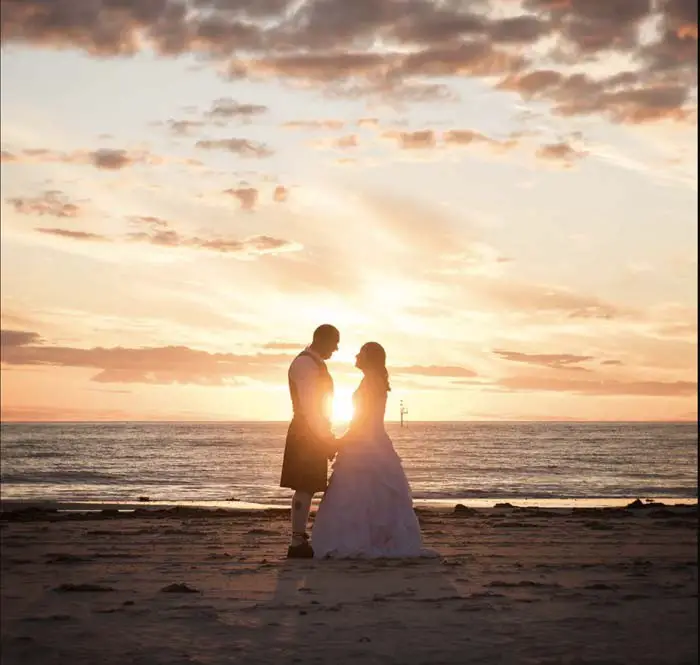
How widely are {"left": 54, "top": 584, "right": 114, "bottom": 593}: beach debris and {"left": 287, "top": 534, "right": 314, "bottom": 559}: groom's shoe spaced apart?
283 centimetres

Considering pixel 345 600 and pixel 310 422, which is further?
pixel 310 422

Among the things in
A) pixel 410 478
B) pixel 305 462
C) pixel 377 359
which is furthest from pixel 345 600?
pixel 410 478

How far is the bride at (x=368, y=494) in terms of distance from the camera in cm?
1060

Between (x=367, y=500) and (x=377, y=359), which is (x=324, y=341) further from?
(x=367, y=500)

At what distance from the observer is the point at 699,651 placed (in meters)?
5.71

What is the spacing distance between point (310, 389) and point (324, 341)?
1.94ft

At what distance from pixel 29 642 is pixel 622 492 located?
3271 cm

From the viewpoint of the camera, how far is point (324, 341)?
11078 millimetres

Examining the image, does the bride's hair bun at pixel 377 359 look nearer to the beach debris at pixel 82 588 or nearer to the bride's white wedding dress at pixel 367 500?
the bride's white wedding dress at pixel 367 500

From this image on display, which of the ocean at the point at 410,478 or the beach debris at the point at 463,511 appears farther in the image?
the ocean at the point at 410,478

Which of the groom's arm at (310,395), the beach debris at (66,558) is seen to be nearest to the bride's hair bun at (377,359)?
the groom's arm at (310,395)

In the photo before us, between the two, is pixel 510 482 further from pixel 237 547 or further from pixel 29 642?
pixel 29 642

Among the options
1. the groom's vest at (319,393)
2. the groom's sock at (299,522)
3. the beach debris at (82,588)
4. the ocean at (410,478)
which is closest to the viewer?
the beach debris at (82,588)

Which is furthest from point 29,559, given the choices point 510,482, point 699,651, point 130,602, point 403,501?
point 510,482
